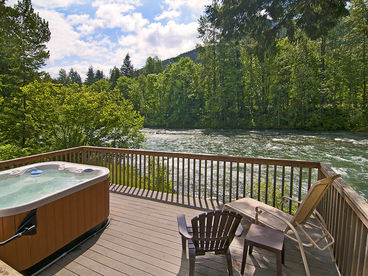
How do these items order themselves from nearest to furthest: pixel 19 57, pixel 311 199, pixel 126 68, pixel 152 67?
1. pixel 311 199
2. pixel 19 57
3. pixel 152 67
4. pixel 126 68

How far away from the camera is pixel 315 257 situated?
228 centimetres

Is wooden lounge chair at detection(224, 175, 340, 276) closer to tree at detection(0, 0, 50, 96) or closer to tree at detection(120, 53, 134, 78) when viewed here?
tree at detection(0, 0, 50, 96)

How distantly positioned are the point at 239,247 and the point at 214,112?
2297 cm

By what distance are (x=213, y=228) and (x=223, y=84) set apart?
2483 centimetres

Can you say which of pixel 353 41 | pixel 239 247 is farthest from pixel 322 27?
pixel 353 41

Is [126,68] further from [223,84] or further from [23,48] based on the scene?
[23,48]

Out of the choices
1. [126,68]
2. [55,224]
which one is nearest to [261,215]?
[55,224]

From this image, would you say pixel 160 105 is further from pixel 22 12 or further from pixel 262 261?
pixel 262 261

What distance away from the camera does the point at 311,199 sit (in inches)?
82.4

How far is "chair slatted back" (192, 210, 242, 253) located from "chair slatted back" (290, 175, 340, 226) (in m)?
0.69

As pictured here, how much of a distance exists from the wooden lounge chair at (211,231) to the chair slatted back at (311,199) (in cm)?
65

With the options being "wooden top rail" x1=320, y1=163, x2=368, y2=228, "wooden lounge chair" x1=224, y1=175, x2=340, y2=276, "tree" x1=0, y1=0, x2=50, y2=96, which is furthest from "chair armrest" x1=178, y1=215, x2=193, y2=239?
"tree" x1=0, y1=0, x2=50, y2=96

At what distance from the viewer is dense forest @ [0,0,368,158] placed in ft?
15.5

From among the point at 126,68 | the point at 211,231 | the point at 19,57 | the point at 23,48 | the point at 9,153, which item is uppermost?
the point at 126,68
